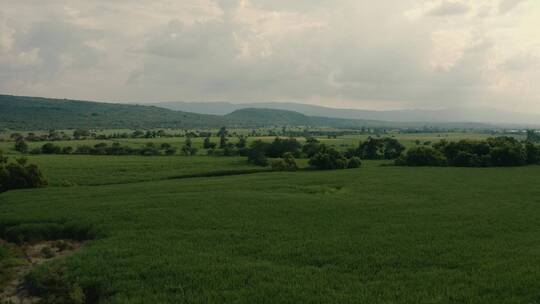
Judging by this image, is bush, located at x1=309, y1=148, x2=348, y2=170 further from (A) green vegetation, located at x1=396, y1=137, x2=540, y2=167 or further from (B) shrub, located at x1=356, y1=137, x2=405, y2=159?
(B) shrub, located at x1=356, y1=137, x2=405, y2=159

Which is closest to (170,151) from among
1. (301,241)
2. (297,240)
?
(297,240)

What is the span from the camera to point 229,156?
126 metres

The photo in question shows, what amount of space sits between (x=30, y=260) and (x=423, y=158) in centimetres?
9219

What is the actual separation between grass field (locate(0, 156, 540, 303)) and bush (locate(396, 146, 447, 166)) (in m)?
35.6

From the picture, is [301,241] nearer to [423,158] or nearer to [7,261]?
[7,261]

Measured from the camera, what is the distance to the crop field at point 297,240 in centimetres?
2584

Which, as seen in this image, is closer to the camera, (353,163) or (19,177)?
(19,177)

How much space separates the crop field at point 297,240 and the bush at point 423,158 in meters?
34.2

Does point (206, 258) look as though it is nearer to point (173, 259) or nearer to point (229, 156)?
point (173, 259)

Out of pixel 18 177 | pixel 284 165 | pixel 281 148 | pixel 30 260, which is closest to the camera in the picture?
pixel 30 260

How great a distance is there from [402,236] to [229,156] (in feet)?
301

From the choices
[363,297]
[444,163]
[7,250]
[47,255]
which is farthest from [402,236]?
[444,163]

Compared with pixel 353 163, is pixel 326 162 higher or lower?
higher

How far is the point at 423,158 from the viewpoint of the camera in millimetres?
105875
